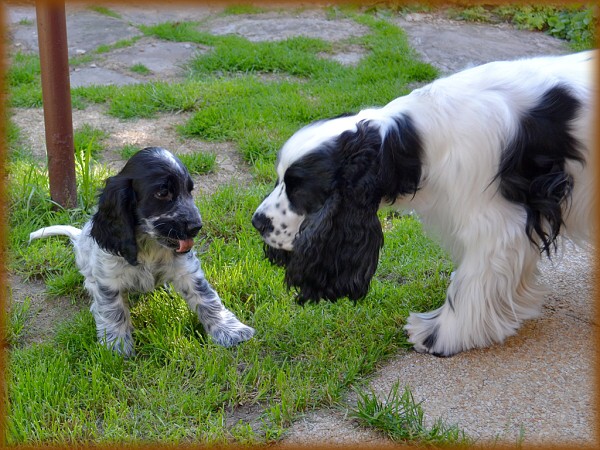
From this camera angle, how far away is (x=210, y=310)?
12.6ft

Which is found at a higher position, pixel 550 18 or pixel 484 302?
pixel 550 18

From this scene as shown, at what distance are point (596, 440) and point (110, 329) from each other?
2249 mm

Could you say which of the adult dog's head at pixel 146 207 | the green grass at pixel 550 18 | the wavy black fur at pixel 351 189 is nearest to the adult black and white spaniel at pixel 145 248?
the adult dog's head at pixel 146 207

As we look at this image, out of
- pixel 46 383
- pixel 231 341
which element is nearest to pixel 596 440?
pixel 231 341

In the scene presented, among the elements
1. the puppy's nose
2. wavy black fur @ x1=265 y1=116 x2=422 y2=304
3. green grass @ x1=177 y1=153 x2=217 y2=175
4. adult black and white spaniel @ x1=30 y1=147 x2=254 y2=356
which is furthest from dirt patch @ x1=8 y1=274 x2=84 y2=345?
green grass @ x1=177 y1=153 x2=217 y2=175

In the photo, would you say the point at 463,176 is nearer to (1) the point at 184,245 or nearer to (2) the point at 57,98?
(1) the point at 184,245

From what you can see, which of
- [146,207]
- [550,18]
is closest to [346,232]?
[146,207]

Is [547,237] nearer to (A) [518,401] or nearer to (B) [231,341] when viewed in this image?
(A) [518,401]

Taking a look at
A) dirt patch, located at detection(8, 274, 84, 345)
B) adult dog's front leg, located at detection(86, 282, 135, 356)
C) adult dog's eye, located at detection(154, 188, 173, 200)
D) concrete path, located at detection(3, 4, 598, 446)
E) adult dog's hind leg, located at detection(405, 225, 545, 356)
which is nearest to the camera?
concrete path, located at detection(3, 4, 598, 446)

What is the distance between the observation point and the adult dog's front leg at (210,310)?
3.80m

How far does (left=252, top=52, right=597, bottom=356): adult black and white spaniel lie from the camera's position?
10.9 ft

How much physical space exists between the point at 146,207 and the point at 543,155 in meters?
1.82

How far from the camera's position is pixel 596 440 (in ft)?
10.1

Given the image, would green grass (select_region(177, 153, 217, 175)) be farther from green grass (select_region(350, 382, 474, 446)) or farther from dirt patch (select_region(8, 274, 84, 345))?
green grass (select_region(350, 382, 474, 446))
